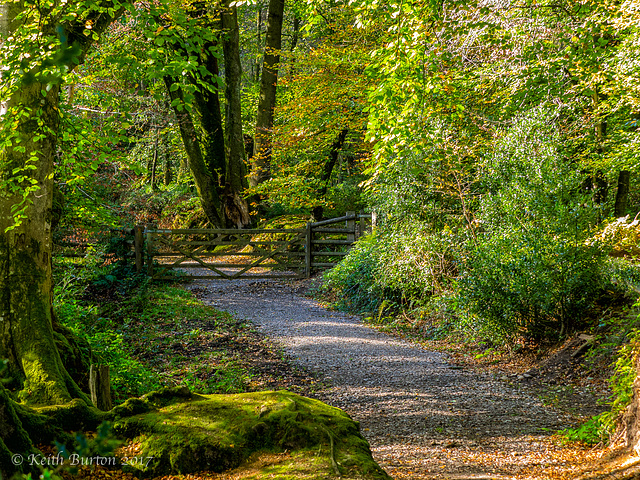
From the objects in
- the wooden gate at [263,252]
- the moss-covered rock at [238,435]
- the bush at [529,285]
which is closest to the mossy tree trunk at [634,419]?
the moss-covered rock at [238,435]

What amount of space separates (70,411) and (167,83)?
41.5 feet

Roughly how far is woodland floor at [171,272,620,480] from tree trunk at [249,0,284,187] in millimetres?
8264

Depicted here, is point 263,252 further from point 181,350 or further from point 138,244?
point 181,350

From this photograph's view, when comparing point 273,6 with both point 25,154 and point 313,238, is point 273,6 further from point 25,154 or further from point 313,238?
point 25,154

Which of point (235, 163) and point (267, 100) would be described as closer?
point (235, 163)

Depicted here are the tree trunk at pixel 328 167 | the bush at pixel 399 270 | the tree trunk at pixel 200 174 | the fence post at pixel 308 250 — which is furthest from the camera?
the tree trunk at pixel 328 167

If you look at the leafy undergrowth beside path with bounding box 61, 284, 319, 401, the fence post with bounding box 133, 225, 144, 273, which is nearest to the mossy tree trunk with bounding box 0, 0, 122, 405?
the leafy undergrowth beside path with bounding box 61, 284, 319, 401

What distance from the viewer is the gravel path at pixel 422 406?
3756 mm

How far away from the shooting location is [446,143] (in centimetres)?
864

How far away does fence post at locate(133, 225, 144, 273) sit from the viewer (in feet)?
40.2

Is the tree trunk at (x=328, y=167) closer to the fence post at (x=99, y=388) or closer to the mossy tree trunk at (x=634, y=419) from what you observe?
the fence post at (x=99, y=388)

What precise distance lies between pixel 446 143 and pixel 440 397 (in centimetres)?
485

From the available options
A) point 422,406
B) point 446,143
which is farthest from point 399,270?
point 422,406

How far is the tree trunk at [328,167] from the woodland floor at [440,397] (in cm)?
781
